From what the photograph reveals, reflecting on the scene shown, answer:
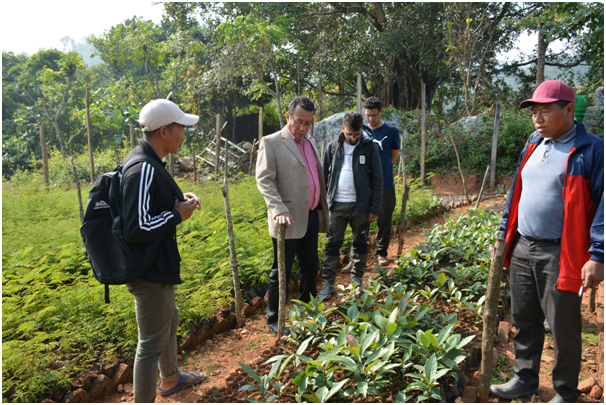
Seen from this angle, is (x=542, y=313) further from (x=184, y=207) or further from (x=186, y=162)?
(x=186, y=162)

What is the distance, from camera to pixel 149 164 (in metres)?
2.19

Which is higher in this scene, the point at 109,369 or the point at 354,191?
the point at 354,191

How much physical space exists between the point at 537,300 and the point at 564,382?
0.49m

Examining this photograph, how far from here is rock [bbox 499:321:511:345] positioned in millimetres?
3420

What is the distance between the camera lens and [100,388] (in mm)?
2830

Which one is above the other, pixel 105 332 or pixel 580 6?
pixel 580 6

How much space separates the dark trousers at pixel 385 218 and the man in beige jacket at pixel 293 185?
158cm

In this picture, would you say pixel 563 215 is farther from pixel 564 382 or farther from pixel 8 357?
pixel 8 357

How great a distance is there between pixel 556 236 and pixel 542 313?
0.58 m

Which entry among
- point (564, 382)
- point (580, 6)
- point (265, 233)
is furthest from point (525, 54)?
point (564, 382)

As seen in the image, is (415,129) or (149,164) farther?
(415,129)

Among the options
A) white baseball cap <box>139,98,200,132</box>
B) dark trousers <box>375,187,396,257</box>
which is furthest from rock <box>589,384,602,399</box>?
white baseball cap <box>139,98,200,132</box>

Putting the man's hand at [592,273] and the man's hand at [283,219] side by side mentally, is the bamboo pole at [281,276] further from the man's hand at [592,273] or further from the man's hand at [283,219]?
the man's hand at [592,273]

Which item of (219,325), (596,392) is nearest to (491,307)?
(596,392)
